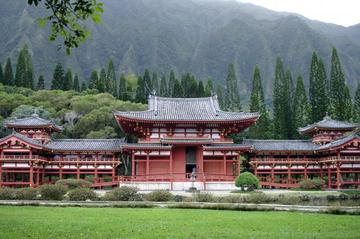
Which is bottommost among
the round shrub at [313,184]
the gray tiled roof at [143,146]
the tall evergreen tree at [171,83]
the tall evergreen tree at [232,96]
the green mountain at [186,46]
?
the round shrub at [313,184]

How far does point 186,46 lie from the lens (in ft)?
618

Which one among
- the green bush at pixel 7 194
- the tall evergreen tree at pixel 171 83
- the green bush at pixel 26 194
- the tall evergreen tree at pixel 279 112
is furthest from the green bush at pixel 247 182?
the tall evergreen tree at pixel 171 83

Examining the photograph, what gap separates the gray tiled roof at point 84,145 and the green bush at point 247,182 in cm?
1329

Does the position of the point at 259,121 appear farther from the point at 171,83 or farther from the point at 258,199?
the point at 258,199

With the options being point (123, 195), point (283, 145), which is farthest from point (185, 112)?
point (123, 195)

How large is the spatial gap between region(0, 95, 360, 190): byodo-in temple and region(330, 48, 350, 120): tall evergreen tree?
18.1m

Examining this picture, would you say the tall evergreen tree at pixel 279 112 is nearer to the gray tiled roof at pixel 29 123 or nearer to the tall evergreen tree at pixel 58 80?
the gray tiled roof at pixel 29 123

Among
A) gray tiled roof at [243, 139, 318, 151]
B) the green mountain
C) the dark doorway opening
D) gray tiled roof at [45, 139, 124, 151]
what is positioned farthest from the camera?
the green mountain

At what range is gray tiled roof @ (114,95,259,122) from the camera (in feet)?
132

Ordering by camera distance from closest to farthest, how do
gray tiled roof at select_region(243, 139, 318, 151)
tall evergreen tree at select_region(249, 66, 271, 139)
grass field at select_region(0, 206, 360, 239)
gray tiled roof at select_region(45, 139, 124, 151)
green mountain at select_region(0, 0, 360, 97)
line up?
1. grass field at select_region(0, 206, 360, 239)
2. gray tiled roof at select_region(45, 139, 124, 151)
3. gray tiled roof at select_region(243, 139, 318, 151)
4. tall evergreen tree at select_region(249, 66, 271, 139)
5. green mountain at select_region(0, 0, 360, 97)

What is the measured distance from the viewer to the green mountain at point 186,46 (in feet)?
515

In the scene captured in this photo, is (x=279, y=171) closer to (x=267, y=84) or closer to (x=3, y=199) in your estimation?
(x=3, y=199)

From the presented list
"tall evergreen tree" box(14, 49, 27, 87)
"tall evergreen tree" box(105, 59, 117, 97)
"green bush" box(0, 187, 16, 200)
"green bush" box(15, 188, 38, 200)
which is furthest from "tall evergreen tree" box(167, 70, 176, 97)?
"green bush" box(0, 187, 16, 200)

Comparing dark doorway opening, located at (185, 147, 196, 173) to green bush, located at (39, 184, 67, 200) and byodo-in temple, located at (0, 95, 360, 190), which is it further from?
green bush, located at (39, 184, 67, 200)
